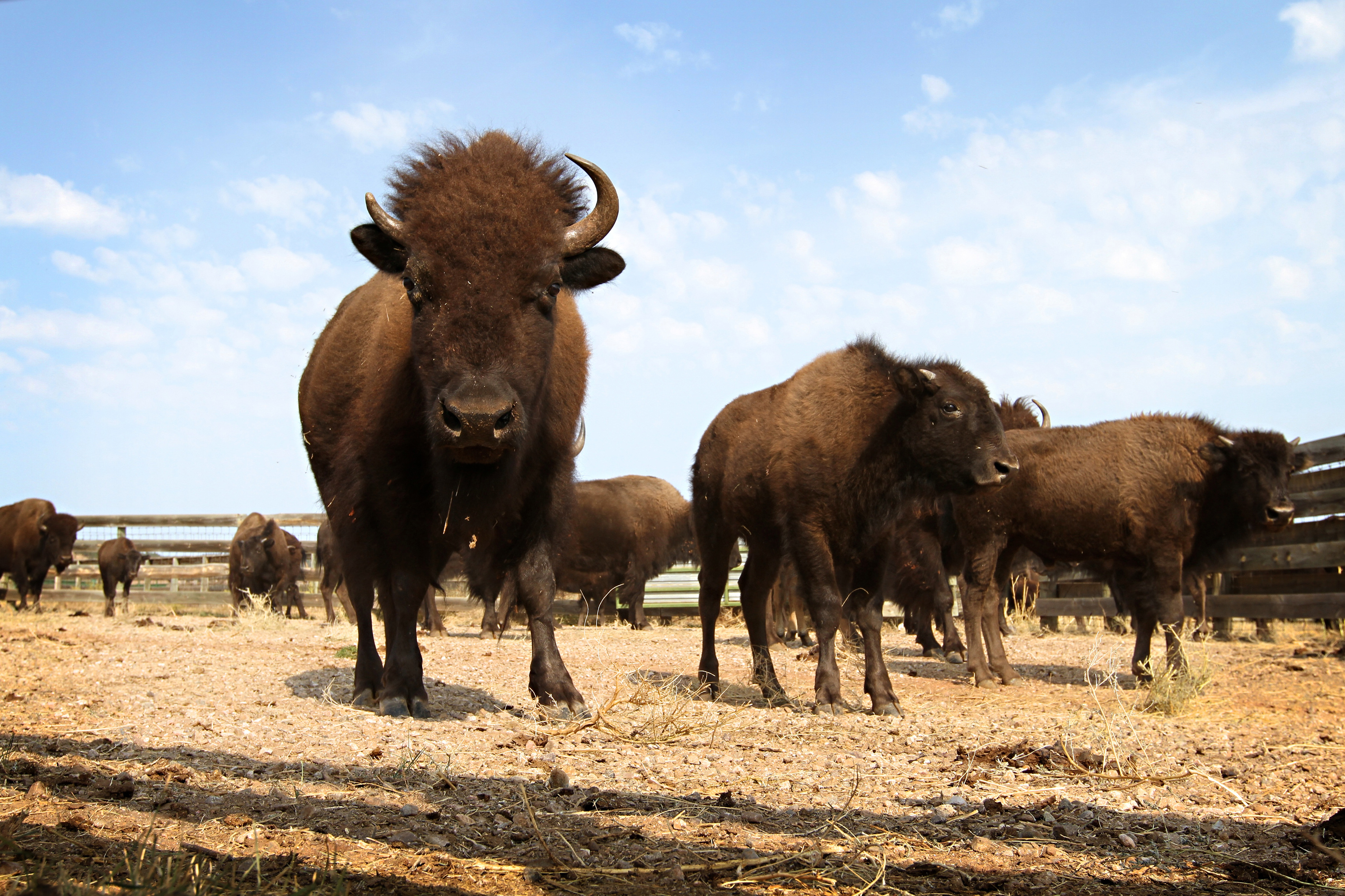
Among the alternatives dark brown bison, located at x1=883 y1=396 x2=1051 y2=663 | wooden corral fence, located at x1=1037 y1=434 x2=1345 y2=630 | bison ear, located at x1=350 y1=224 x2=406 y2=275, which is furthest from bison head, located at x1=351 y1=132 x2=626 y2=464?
wooden corral fence, located at x1=1037 y1=434 x2=1345 y2=630

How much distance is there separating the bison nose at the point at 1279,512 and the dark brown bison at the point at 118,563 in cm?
1913

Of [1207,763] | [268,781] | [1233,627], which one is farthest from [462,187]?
[1233,627]

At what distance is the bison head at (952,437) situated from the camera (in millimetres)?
6984

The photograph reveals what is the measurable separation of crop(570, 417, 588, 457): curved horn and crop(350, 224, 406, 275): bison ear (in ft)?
4.87

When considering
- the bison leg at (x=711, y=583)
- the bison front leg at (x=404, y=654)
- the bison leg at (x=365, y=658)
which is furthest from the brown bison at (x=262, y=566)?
the bison front leg at (x=404, y=654)

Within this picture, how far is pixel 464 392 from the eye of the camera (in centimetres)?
436

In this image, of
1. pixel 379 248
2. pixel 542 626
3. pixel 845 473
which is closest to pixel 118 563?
pixel 542 626

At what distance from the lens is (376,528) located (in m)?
5.74

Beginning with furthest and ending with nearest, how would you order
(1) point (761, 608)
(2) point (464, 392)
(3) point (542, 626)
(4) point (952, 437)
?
(1) point (761, 608) → (4) point (952, 437) → (3) point (542, 626) → (2) point (464, 392)

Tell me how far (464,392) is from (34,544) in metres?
19.1

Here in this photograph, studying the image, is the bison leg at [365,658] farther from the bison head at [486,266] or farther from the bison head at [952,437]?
the bison head at [952,437]

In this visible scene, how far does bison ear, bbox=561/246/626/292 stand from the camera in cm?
538

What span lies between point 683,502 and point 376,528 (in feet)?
49.6

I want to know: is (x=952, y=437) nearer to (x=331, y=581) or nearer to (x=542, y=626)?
(x=542, y=626)
